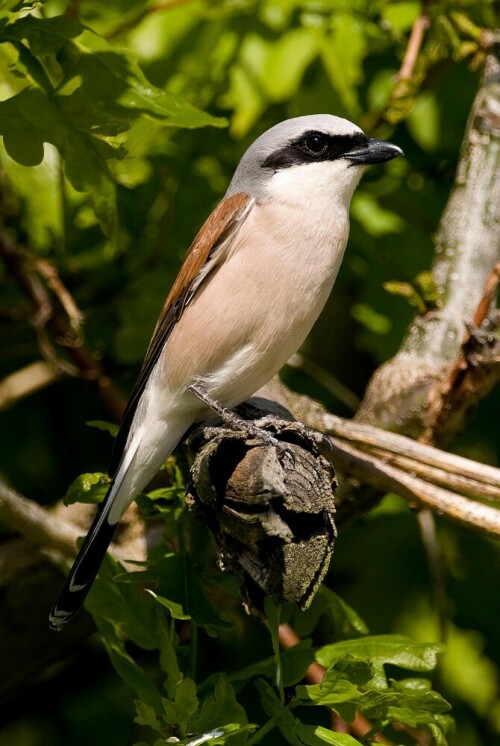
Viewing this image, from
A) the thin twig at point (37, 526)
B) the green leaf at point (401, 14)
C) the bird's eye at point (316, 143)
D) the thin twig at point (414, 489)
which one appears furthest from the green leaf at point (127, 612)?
the green leaf at point (401, 14)

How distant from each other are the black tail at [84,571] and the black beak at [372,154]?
1.21 metres

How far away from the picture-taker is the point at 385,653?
2.11m

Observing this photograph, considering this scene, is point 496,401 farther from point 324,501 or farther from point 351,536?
point 324,501

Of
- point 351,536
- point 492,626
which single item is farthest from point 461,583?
point 351,536

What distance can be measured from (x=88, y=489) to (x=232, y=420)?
383mm

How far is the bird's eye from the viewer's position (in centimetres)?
279

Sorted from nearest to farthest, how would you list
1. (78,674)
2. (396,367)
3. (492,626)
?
(396,367)
(492,626)
(78,674)

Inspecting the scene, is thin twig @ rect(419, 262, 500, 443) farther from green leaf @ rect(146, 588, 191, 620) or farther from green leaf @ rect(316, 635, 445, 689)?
green leaf @ rect(146, 588, 191, 620)

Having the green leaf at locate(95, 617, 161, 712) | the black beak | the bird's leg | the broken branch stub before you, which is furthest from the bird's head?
the green leaf at locate(95, 617, 161, 712)

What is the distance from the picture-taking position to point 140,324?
326 centimetres

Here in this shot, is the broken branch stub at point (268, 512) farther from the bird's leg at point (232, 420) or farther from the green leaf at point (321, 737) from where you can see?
the green leaf at point (321, 737)

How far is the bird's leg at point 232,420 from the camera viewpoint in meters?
1.90

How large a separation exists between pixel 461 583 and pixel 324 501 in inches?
60.9

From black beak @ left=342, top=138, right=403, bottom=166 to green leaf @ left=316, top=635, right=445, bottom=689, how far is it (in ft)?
4.43
